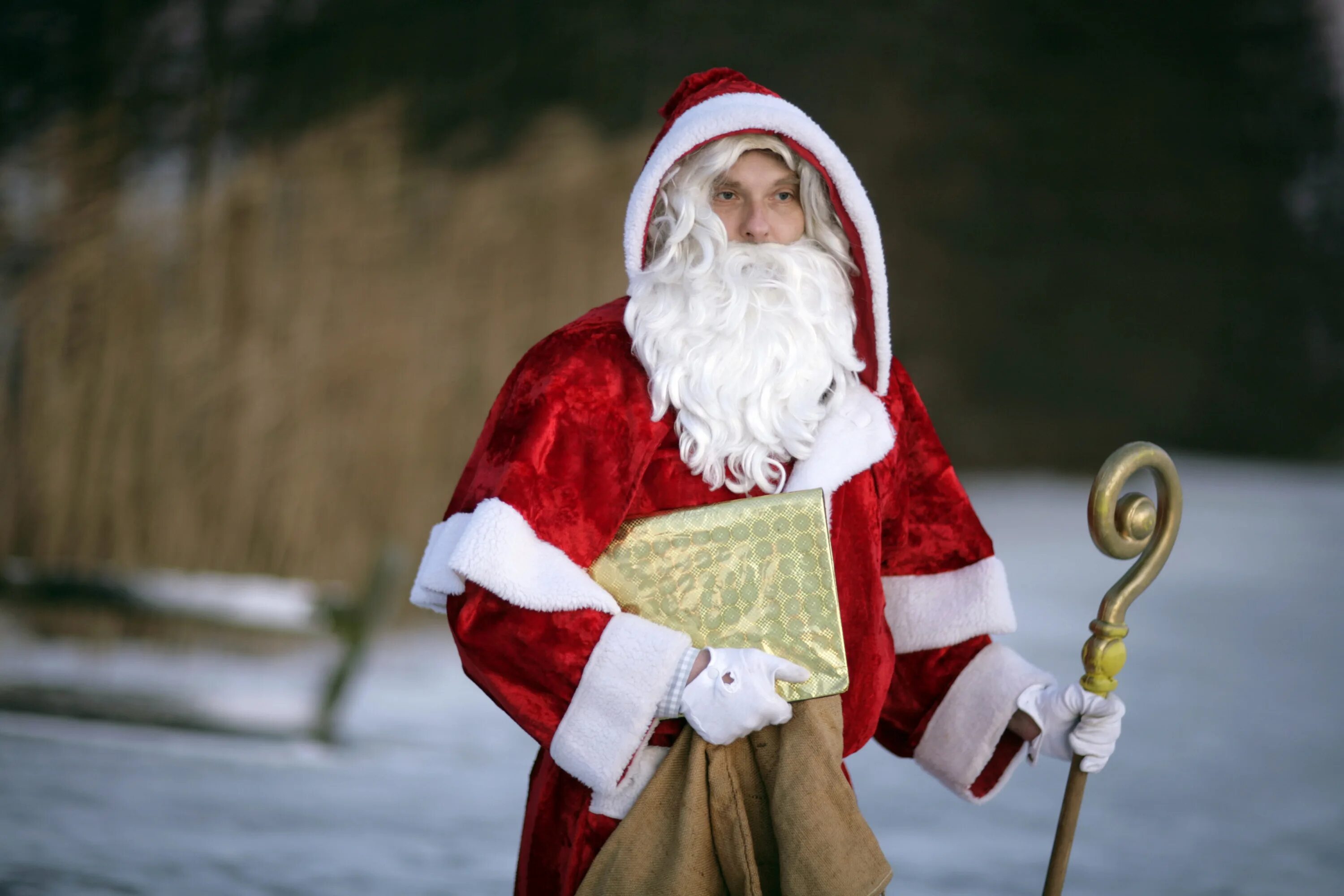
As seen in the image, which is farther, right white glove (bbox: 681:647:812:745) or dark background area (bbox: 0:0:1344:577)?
dark background area (bbox: 0:0:1344:577)

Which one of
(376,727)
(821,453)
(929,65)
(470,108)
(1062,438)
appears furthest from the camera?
(1062,438)

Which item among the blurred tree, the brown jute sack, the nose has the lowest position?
the brown jute sack

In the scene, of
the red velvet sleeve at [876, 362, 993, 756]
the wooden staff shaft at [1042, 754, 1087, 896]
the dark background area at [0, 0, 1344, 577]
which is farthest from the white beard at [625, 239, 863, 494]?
the dark background area at [0, 0, 1344, 577]

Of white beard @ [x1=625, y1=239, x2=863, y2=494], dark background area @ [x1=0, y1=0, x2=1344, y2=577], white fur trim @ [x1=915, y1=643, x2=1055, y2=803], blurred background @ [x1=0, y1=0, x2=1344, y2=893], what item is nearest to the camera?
white beard @ [x1=625, y1=239, x2=863, y2=494]

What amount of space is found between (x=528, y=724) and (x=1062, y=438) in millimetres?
9137

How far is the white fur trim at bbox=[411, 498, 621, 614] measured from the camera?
1202mm

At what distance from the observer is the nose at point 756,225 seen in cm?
140

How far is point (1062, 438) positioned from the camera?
32.0ft

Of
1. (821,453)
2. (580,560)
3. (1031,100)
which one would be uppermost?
(1031,100)

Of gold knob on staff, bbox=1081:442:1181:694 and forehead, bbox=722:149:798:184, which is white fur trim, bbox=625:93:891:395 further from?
gold knob on staff, bbox=1081:442:1181:694

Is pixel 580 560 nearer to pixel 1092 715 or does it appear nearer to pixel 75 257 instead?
pixel 1092 715

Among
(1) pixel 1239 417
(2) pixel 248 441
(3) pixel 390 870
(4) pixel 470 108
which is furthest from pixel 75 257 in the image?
(1) pixel 1239 417

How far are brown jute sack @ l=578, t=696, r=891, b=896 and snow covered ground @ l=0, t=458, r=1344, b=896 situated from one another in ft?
5.17

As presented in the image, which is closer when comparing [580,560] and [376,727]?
[580,560]
